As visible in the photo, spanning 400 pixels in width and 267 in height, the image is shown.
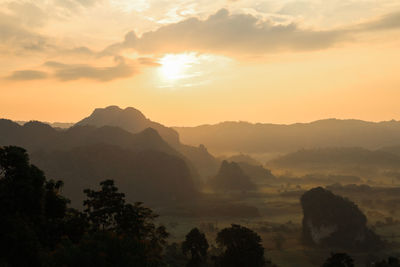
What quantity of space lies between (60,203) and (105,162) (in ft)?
477

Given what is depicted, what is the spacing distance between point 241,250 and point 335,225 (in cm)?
5413

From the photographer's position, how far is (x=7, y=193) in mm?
37188

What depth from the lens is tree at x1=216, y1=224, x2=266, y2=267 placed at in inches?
2415

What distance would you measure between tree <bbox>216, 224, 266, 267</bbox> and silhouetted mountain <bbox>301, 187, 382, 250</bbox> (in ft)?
162

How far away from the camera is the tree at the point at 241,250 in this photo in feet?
201

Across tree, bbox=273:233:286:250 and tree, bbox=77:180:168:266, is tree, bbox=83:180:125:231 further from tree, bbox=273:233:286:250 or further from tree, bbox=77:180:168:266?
tree, bbox=273:233:286:250

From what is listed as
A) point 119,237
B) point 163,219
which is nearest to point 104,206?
point 119,237

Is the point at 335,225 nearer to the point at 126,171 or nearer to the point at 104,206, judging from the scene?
the point at 104,206

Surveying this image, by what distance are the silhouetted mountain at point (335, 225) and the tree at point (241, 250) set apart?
162 ft

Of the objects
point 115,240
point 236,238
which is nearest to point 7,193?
point 115,240

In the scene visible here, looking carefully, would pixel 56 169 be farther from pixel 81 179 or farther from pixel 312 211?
pixel 312 211

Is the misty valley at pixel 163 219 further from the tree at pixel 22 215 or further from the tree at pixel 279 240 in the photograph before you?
the tree at pixel 279 240

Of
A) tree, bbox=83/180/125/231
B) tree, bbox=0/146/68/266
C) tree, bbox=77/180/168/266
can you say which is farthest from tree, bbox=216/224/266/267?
tree, bbox=0/146/68/266

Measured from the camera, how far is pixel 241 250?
61938 mm
